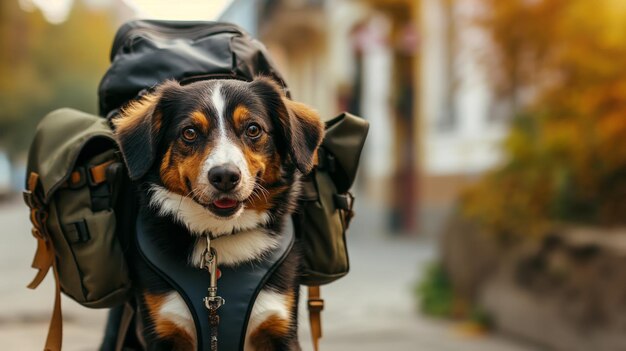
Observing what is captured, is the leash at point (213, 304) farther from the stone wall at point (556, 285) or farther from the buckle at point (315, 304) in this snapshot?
the stone wall at point (556, 285)

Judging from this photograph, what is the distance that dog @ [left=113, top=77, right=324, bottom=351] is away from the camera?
2.82 meters

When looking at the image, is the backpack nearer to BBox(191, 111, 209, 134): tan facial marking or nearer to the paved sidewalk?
BBox(191, 111, 209, 134): tan facial marking

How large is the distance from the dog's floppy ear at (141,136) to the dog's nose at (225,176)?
265 millimetres

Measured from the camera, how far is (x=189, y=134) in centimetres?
285

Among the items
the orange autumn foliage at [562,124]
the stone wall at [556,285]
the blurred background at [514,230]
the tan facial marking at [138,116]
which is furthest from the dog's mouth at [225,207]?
the orange autumn foliage at [562,124]

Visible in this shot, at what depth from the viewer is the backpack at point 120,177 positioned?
3.00 meters

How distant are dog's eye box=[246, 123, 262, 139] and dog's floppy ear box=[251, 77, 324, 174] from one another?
103mm

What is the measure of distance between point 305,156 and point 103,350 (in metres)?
1.19

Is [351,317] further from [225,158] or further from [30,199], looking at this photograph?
[225,158]

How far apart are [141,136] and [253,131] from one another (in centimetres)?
35

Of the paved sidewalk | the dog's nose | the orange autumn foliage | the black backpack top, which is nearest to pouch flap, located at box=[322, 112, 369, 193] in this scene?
the black backpack top

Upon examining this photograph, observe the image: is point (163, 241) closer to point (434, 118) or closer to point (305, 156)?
point (305, 156)

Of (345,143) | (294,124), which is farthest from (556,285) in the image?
(294,124)

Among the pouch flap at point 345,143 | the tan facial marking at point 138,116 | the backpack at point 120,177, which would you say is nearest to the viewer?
the tan facial marking at point 138,116
